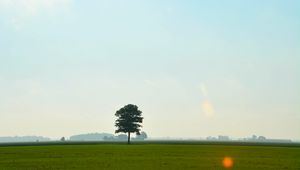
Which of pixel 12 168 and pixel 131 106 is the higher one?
pixel 131 106

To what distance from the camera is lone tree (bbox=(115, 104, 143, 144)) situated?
135375mm

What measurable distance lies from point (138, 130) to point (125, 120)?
5.36 m

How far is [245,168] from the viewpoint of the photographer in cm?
3288

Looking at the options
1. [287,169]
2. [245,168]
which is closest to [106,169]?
[245,168]

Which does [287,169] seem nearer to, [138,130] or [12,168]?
[12,168]

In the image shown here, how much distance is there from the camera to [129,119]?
13575 centimetres

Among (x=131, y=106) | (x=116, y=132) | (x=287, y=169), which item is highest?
(x=131, y=106)

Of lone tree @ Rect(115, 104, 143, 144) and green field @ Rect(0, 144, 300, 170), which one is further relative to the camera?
lone tree @ Rect(115, 104, 143, 144)

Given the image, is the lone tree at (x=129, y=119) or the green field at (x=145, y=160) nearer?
the green field at (x=145, y=160)

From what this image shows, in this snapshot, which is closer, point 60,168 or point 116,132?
point 60,168

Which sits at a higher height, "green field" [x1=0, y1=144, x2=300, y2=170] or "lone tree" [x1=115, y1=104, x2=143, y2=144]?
"lone tree" [x1=115, y1=104, x2=143, y2=144]

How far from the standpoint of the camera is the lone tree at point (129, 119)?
135 m

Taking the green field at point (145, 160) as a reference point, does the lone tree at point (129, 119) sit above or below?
above

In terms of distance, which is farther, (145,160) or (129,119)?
(129,119)
